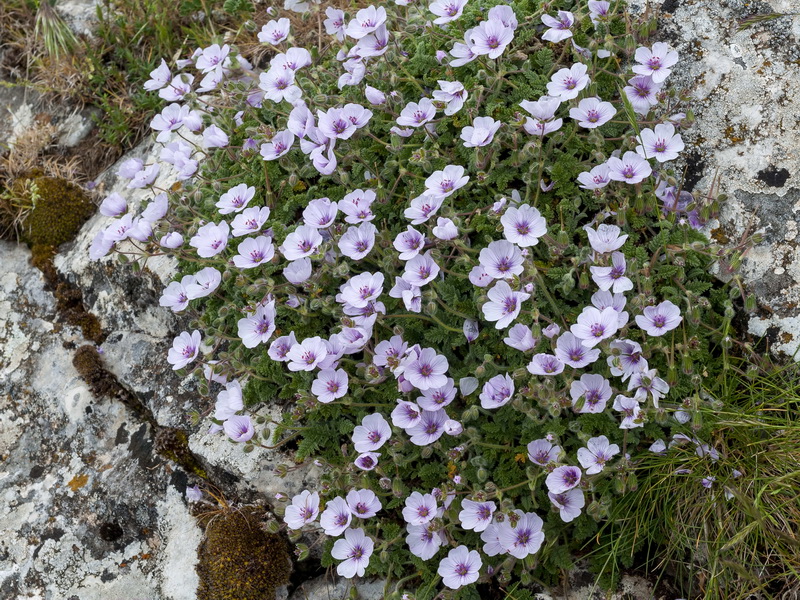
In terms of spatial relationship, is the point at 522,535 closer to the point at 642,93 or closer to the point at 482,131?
the point at 482,131

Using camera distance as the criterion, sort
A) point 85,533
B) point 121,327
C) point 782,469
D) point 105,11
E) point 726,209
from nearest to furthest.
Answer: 1. point 782,469
2. point 726,209
3. point 85,533
4. point 121,327
5. point 105,11

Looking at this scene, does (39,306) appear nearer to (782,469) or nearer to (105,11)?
(105,11)

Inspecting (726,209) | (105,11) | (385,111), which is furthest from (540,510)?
(105,11)

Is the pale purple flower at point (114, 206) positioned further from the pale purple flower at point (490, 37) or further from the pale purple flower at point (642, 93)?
the pale purple flower at point (642, 93)

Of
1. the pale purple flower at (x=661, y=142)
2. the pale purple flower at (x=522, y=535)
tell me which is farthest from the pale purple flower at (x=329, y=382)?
the pale purple flower at (x=661, y=142)

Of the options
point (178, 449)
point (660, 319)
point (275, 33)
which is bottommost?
point (178, 449)

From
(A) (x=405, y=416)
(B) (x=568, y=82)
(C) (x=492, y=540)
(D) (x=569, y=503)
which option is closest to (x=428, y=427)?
(A) (x=405, y=416)
